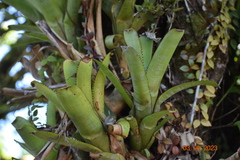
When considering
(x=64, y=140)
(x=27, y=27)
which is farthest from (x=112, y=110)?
(x=27, y=27)

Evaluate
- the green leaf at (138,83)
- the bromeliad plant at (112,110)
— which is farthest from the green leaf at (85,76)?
the green leaf at (138,83)

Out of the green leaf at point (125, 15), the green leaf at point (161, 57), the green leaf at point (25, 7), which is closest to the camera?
the green leaf at point (161, 57)

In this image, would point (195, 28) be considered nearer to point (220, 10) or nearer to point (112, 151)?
point (220, 10)

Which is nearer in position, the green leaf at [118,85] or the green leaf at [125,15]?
the green leaf at [118,85]

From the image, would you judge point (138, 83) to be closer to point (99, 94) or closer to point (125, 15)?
point (99, 94)

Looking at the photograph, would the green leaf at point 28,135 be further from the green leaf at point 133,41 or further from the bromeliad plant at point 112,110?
the green leaf at point 133,41

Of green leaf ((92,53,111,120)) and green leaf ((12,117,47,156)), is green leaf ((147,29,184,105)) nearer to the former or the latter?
green leaf ((92,53,111,120))

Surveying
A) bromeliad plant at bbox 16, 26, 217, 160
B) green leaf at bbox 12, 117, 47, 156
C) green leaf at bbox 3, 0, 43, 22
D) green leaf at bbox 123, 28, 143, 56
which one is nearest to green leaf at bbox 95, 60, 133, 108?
bromeliad plant at bbox 16, 26, 217, 160

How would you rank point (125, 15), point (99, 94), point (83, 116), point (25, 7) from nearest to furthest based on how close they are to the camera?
point (83, 116) → point (99, 94) → point (125, 15) → point (25, 7)
